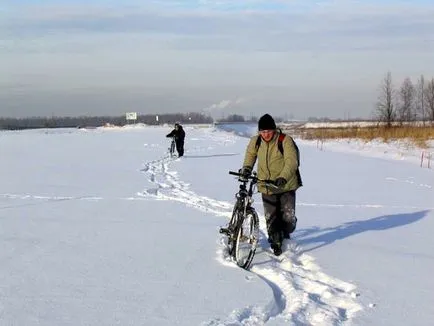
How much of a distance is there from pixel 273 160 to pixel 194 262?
5.69 ft

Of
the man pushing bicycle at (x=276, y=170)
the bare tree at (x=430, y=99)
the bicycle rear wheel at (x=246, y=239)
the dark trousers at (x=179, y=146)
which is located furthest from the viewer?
the bare tree at (x=430, y=99)

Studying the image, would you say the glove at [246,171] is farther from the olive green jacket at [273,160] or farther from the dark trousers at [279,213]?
the dark trousers at [279,213]

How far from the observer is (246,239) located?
742 cm

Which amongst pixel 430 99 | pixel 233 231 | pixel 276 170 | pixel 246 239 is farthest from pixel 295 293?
pixel 430 99

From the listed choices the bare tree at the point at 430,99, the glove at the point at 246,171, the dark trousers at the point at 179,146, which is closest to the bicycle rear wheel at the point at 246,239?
the glove at the point at 246,171

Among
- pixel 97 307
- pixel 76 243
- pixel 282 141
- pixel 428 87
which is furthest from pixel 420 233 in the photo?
pixel 428 87

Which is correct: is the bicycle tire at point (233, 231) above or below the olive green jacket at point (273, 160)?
below

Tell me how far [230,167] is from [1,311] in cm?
1841

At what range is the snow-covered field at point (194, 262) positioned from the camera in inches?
213

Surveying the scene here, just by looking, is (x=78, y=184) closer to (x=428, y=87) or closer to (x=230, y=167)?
(x=230, y=167)

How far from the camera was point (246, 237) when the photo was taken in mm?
7426

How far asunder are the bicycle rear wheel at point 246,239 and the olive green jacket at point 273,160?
0.60 m

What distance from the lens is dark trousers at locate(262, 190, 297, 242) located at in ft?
26.1

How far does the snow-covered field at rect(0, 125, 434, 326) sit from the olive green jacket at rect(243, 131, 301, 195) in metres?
0.95
